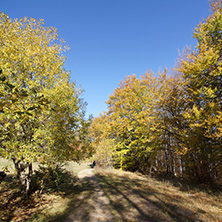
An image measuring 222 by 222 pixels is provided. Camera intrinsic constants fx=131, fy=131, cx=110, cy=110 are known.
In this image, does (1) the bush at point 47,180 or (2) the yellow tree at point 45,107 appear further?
(1) the bush at point 47,180

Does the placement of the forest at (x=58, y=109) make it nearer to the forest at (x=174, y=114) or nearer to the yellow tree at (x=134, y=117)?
the forest at (x=174, y=114)

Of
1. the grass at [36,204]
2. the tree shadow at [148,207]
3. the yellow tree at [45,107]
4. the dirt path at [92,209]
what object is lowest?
the grass at [36,204]

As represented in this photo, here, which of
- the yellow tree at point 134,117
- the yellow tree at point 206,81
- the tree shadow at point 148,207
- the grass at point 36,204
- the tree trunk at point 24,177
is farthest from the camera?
the yellow tree at point 134,117

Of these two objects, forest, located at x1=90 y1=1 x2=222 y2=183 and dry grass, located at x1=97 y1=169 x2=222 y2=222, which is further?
forest, located at x1=90 y1=1 x2=222 y2=183

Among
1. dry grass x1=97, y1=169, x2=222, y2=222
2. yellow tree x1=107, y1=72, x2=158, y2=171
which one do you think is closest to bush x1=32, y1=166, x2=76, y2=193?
dry grass x1=97, y1=169, x2=222, y2=222

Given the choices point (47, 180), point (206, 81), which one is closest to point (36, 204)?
point (47, 180)

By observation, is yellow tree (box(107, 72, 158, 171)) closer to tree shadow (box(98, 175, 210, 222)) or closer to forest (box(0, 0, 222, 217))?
forest (box(0, 0, 222, 217))

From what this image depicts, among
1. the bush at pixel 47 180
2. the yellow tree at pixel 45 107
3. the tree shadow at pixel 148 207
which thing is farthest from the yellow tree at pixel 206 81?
the bush at pixel 47 180

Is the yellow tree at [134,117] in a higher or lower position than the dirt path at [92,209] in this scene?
higher

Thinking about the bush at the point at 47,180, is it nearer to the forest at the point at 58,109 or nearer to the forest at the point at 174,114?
the forest at the point at 58,109

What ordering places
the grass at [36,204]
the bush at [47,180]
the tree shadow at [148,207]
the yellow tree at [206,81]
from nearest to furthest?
the tree shadow at [148,207] → the grass at [36,204] → the bush at [47,180] → the yellow tree at [206,81]

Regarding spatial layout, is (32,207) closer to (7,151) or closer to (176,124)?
(7,151)

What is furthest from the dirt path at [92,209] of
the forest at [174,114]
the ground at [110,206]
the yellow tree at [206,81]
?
the yellow tree at [206,81]

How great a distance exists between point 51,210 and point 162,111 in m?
13.7
